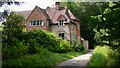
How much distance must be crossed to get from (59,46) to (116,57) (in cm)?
816

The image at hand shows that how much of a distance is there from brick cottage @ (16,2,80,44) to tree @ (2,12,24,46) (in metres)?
8.76

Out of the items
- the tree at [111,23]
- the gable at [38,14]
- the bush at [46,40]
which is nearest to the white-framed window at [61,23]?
the gable at [38,14]

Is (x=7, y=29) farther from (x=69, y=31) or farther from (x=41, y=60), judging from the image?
(x=69, y=31)

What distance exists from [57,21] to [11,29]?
1327cm

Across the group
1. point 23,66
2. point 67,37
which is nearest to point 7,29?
point 23,66

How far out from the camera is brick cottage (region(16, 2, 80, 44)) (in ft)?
84.2

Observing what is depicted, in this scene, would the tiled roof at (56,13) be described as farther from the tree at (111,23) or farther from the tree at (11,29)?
the tree at (111,23)

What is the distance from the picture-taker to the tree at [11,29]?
1348cm

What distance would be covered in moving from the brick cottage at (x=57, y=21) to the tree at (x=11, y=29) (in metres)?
8.76

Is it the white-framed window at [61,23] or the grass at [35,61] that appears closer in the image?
the grass at [35,61]

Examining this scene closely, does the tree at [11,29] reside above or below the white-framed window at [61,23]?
below

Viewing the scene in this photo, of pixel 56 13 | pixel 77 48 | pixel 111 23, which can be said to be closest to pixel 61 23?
pixel 56 13

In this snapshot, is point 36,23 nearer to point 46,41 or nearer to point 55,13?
point 55,13

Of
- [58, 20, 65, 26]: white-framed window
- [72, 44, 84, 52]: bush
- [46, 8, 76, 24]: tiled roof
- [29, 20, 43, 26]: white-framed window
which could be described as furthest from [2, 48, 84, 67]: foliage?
[46, 8, 76, 24]: tiled roof
